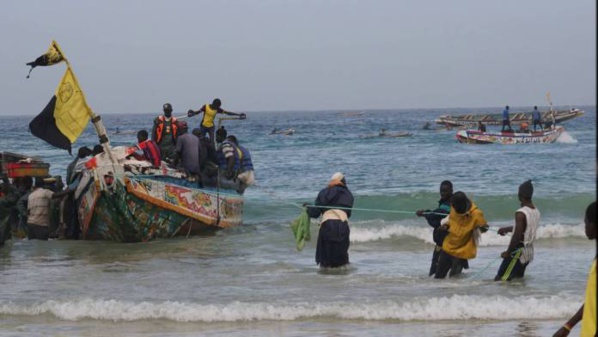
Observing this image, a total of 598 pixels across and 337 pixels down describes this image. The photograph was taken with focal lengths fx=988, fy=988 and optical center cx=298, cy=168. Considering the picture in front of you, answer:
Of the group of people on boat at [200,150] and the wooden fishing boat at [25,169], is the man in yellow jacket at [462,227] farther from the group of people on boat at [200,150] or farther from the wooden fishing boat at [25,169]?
the wooden fishing boat at [25,169]

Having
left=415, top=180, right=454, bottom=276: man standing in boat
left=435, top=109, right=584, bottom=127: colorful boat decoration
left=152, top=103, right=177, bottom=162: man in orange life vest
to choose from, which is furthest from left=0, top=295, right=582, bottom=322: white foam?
left=435, top=109, right=584, bottom=127: colorful boat decoration

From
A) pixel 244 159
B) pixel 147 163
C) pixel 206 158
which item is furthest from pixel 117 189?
pixel 244 159

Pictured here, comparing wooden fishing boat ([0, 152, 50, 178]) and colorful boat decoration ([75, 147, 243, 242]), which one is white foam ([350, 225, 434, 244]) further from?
wooden fishing boat ([0, 152, 50, 178])

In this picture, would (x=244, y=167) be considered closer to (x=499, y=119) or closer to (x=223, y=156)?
(x=223, y=156)

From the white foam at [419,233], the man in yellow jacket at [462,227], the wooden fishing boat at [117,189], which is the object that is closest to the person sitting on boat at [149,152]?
the wooden fishing boat at [117,189]

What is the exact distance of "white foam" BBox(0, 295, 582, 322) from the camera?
31.6 feet

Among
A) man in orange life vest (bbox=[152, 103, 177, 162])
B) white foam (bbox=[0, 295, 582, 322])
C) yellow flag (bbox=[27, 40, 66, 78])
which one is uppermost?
yellow flag (bbox=[27, 40, 66, 78])

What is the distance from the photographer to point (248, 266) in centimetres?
1371

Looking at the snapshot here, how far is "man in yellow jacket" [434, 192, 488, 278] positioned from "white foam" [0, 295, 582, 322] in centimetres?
53

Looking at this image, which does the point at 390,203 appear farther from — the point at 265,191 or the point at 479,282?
the point at 479,282

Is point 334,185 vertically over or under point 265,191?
over

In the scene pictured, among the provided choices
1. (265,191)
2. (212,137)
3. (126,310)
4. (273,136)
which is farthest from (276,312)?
(273,136)

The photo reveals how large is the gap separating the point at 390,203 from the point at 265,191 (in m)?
3.84

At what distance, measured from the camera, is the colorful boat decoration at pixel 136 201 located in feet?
47.8
